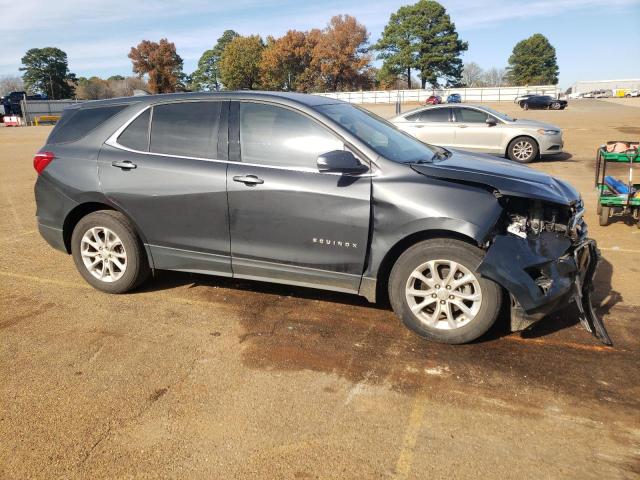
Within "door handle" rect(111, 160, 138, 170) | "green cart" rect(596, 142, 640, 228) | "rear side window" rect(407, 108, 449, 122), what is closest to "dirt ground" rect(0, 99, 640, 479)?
"door handle" rect(111, 160, 138, 170)

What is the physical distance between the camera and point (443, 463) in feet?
8.25

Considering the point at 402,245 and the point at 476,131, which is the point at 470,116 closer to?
the point at 476,131

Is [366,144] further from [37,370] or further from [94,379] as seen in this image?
[37,370]

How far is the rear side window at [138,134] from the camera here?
4500mm

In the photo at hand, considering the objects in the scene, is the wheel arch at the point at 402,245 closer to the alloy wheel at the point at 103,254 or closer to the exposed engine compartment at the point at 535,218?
the exposed engine compartment at the point at 535,218

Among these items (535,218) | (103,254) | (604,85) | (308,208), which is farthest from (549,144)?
(604,85)

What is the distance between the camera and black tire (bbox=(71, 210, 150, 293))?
14.9 ft

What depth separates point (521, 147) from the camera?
1287 cm

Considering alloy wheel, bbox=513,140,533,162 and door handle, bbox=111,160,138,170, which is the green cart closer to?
door handle, bbox=111,160,138,170

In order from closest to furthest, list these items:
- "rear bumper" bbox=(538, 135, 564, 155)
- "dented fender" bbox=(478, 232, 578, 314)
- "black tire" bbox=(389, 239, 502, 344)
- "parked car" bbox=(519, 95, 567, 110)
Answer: "dented fender" bbox=(478, 232, 578, 314) < "black tire" bbox=(389, 239, 502, 344) < "rear bumper" bbox=(538, 135, 564, 155) < "parked car" bbox=(519, 95, 567, 110)

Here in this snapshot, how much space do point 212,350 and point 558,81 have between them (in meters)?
111

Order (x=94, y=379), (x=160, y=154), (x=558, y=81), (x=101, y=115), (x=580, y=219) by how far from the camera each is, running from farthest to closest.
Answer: (x=558, y=81) → (x=101, y=115) → (x=160, y=154) → (x=580, y=219) → (x=94, y=379)

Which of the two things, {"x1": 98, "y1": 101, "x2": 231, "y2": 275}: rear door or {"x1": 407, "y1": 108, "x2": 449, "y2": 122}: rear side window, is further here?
{"x1": 407, "y1": 108, "x2": 449, "y2": 122}: rear side window

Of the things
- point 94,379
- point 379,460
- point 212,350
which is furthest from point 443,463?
point 94,379
